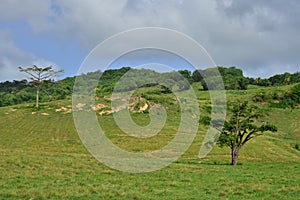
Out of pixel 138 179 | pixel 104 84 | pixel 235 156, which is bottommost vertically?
pixel 138 179

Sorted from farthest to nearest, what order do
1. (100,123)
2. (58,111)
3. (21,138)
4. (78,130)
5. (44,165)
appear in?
1. (58,111)
2. (100,123)
3. (78,130)
4. (21,138)
5. (44,165)

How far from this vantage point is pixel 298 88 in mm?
119000

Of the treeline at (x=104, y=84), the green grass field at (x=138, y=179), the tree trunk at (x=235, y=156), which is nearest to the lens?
the green grass field at (x=138, y=179)

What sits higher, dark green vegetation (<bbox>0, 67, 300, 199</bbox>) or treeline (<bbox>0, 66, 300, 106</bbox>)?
treeline (<bbox>0, 66, 300, 106</bbox>)

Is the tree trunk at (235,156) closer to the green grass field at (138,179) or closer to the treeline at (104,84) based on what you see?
the green grass field at (138,179)

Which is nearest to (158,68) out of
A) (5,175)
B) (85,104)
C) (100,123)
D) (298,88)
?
(5,175)

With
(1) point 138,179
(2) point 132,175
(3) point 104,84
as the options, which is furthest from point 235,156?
(3) point 104,84

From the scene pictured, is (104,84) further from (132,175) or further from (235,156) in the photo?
(132,175)

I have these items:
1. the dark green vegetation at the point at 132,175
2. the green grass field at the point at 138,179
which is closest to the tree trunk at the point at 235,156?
the dark green vegetation at the point at 132,175

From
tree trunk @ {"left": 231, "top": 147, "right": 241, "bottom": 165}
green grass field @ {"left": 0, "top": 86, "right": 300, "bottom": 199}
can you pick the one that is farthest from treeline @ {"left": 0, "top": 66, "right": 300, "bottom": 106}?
tree trunk @ {"left": 231, "top": 147, "right": 241, "bottom": 165}

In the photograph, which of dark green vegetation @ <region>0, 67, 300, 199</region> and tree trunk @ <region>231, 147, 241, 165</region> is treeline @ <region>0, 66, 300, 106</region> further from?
tree trunk @ <region>231, 147, 241, 165</region>

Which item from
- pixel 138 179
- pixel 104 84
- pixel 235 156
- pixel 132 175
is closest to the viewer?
pixel 138 179

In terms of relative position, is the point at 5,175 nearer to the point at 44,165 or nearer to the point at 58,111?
the point at 44,165

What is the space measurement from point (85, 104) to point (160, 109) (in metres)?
15.3
